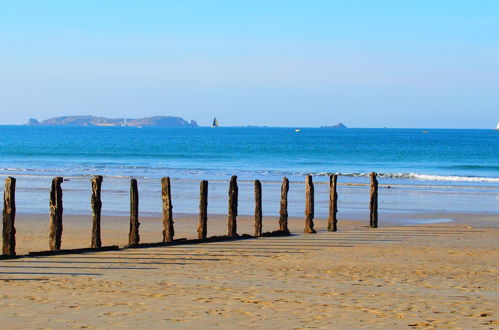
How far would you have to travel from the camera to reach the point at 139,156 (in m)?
77.6

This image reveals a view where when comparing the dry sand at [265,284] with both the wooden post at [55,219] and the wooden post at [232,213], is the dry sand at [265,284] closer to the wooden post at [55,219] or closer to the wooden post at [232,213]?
the wooden post at [232,213]

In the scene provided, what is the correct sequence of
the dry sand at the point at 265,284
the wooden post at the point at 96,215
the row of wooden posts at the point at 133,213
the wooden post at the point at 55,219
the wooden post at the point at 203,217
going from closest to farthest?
the dry sand at the point at 265,284 < the row of wooden posts at the point at 133,213 < the wooden post at the point at 55,219 < the wooden post at the point at 96,215 < the wooden post at the point at 203,217

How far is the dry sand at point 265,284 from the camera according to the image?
9430 mm

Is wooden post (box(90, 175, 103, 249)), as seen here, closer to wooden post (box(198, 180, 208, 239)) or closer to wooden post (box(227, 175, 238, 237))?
wooden post (box(198, 180, 208, 239))

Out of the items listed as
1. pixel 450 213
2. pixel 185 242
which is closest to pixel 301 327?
pixel 185 242

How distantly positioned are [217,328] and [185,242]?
911 centimetres

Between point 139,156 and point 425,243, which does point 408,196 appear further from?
point 139,156

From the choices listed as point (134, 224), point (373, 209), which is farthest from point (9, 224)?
point (373, 209)

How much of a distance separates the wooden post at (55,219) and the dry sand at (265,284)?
45.1 inches

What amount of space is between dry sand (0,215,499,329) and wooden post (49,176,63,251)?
1.15 meters

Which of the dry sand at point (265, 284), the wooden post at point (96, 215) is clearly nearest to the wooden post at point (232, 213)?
the dry sand at point (265, 284)

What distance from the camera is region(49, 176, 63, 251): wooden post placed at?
16.3 meters

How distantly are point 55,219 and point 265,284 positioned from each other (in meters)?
6.29

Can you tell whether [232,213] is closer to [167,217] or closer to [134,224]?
[167,217]
